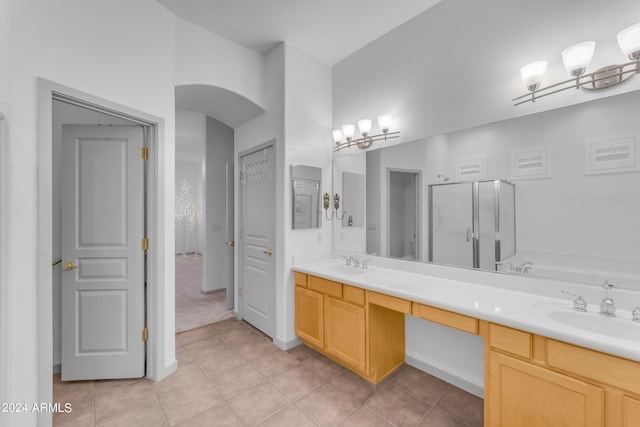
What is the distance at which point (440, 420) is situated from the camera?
1780 mm

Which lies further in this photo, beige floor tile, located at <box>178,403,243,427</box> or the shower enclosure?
the shower enclosure

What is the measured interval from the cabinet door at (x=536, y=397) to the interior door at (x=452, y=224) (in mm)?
831

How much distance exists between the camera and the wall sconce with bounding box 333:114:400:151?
8.50 ft

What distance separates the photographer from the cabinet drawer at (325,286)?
90.7 inches

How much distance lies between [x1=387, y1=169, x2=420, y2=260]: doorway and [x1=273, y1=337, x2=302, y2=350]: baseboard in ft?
4.43

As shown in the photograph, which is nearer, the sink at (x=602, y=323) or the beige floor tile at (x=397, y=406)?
the sink at (x=602, y=323)

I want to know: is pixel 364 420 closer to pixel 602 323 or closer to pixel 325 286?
pixel 325 286

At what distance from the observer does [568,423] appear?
1204 mm

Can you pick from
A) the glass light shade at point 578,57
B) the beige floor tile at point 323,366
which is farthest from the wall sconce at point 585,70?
the beige floor tile at point 323,366

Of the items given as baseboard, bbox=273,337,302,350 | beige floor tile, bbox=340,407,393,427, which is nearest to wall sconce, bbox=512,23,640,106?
beige floor tile, bbox=340,407,393,427

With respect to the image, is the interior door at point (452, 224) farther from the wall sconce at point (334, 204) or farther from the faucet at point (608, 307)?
the wall sconce at point (334, 204)

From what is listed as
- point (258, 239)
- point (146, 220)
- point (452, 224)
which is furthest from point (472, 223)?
point (146, 220)

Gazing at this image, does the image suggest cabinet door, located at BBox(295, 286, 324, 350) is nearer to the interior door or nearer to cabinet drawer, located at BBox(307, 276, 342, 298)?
cabinet drawer, located at BBox(307, 276, 342, 298)

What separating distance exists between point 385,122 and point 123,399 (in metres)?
3.16
